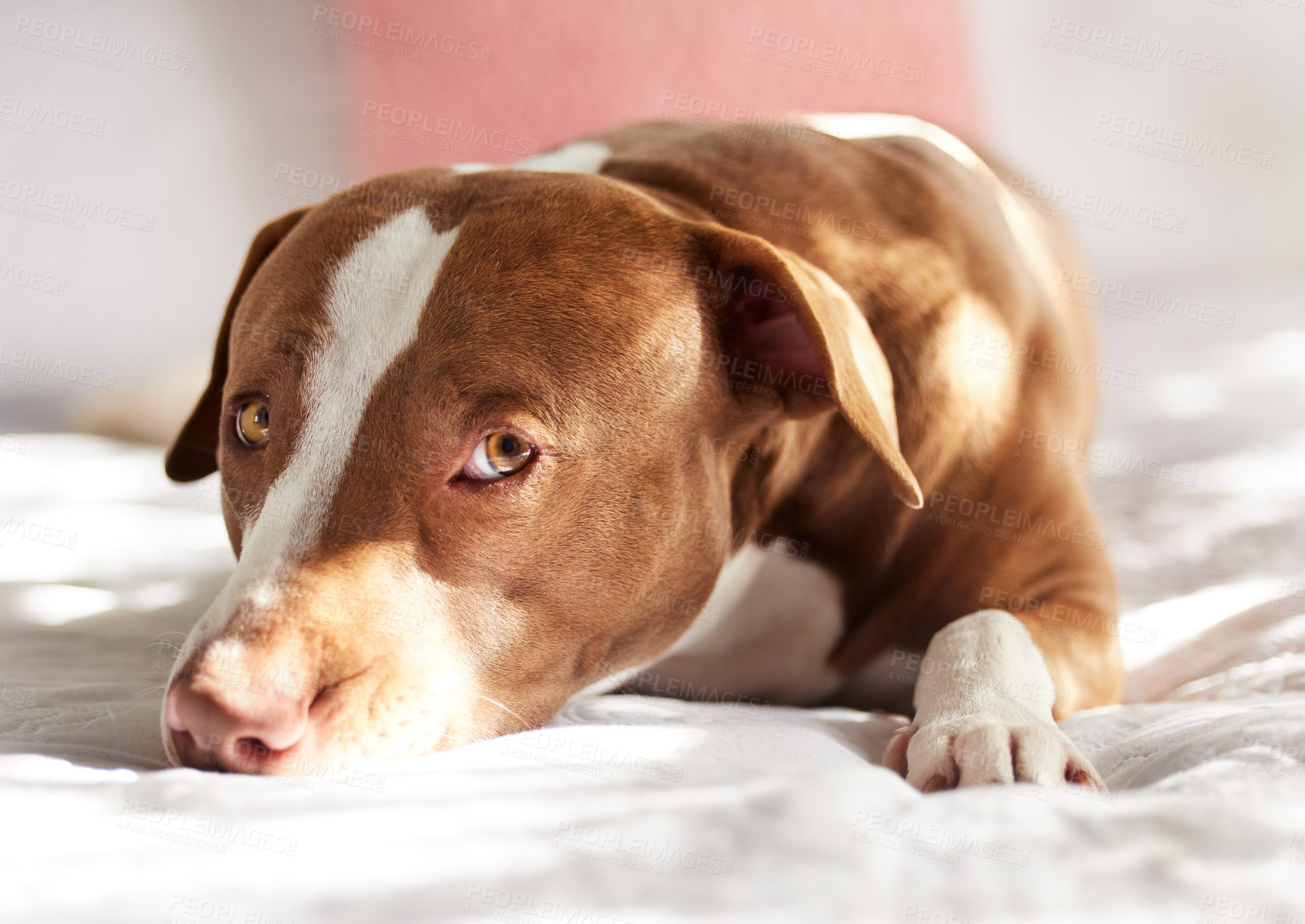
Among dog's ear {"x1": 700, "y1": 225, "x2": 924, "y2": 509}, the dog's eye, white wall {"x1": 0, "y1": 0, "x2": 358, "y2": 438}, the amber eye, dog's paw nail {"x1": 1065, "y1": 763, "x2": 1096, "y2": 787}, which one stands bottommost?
white wall {"x1": 0, "y1": 0, "x2": 358, "y2": 438}

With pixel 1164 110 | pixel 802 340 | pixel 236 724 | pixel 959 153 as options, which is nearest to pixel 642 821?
pixel 236 724

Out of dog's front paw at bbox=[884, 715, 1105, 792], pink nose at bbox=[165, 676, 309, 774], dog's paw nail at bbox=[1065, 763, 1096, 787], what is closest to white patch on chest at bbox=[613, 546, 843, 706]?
dog's front paw at bbox=[884, 715, 1105, 792]

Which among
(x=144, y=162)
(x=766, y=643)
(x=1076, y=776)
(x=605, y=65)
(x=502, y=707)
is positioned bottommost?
(x=144, y=162)

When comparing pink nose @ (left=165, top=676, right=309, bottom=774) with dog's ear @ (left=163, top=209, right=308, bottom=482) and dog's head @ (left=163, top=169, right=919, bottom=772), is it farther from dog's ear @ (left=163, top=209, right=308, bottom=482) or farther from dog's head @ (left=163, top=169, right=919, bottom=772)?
dog's ear @ (left=163, top=209, right=308, bottom=482)

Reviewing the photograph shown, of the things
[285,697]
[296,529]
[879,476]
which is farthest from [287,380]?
[879,476]

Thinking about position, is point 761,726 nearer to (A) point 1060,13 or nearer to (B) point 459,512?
(B) point 459,512

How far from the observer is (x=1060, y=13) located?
6.06 m

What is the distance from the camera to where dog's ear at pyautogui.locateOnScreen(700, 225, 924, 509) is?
1.70 meters

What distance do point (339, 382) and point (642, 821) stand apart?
0.84 meters

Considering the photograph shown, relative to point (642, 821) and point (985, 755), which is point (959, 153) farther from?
point (642, 821)

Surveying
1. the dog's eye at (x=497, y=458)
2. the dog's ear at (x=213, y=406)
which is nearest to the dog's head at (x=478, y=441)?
the dog's eye at (x=497, y=458)

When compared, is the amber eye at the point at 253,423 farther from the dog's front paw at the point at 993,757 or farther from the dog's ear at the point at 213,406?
the dog's front paw at the point at 993,757

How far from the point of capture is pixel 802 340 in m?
1.91

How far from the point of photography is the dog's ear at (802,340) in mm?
1701
